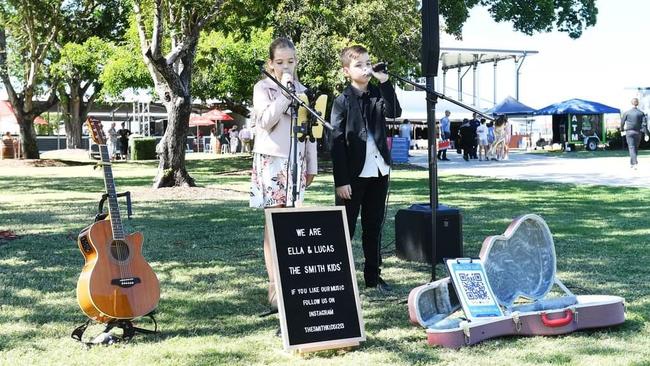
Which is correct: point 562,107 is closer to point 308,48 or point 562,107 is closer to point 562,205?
point 308,48

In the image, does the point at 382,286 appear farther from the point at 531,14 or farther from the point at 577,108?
the point at 577,108

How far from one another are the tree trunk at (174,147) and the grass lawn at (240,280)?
1127mm

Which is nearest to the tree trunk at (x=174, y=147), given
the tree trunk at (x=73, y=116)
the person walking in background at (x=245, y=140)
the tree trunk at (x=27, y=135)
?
the tree trunk at (x=27, y=135)

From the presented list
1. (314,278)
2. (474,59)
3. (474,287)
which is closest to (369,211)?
(474,287)

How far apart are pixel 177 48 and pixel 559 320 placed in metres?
11.8

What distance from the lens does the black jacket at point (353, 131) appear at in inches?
240

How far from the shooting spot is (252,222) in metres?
10.9

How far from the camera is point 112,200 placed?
16.8 ft

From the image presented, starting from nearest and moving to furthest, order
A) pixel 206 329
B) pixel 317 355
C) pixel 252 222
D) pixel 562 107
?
pixel 317 355
pixel 206 329
pixel 252 222
pixel 562 107

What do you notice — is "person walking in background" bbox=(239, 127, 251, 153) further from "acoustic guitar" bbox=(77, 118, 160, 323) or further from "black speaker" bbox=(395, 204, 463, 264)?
"acoustic guitar" bbox=(77, 118, 160, 323)

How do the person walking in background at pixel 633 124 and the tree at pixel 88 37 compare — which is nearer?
the person walking in background at pixel 633 124

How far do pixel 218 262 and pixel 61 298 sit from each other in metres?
1.90

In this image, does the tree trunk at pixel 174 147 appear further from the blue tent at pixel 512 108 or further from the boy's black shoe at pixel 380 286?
the blue tent at pixel 512 108

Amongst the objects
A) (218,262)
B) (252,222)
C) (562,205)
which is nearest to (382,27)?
(562,205)
